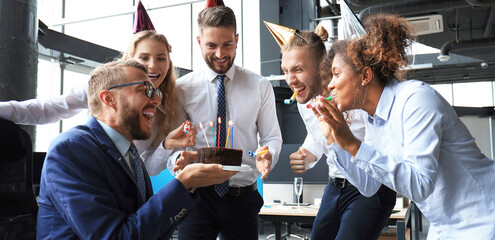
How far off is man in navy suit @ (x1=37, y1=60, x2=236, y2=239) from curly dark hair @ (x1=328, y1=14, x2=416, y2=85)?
0.68m

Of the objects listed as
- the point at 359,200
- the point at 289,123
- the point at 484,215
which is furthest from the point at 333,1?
the point at 484,215

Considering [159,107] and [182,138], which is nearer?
[182,138]

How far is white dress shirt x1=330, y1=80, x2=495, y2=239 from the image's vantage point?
1498 millimetres

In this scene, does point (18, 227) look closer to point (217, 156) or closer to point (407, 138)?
point (217, 156)

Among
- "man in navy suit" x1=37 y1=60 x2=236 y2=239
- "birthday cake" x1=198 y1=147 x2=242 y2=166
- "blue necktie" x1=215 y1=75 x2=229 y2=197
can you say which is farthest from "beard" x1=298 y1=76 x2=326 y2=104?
"man in navy suit" x1=37 y1=60 x2=236 y2=239

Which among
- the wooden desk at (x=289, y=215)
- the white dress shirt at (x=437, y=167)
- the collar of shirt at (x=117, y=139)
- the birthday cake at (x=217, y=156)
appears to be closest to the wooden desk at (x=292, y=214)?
the wooden desk at (x=289, y=215)

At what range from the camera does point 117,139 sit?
170cm

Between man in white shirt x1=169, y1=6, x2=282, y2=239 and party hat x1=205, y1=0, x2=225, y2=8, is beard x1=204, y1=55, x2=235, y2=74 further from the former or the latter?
party hat x1=205, y1=0, x2=225, y2=8

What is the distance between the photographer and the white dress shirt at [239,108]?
2357 millimetres

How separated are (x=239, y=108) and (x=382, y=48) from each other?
2.84ft

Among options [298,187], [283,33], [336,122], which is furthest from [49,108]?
[298,187]

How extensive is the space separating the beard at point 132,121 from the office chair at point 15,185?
47 cm

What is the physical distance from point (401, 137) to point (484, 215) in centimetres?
38

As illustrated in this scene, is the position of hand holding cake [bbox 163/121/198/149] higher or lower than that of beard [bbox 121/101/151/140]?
lower
